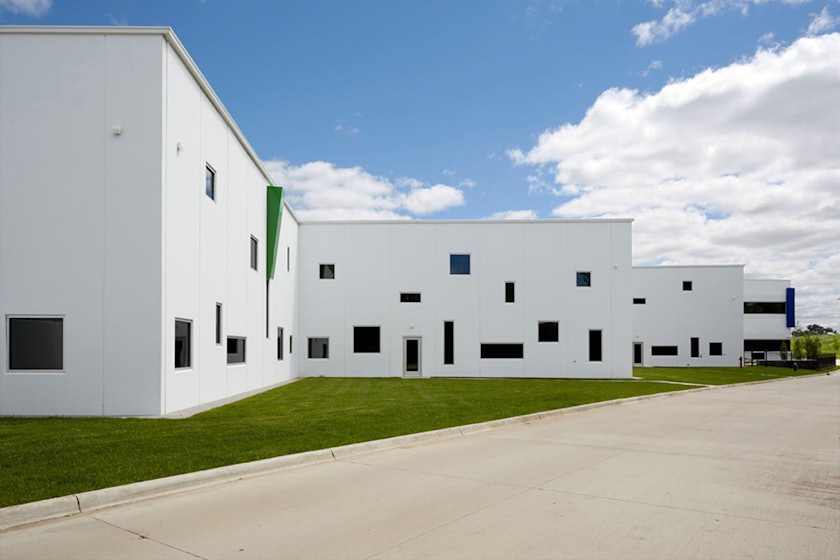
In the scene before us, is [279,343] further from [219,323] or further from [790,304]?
[790,304]

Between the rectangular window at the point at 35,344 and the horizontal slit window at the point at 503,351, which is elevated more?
the rectangular window at the point at 35,344

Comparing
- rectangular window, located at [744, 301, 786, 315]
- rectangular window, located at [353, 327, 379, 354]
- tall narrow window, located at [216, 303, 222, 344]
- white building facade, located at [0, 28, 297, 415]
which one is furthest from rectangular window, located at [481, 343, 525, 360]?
rectangular window, located at [744, 301, 786, 315]

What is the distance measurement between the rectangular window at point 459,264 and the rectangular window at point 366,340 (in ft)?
17.3

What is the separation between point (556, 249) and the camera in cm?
3578

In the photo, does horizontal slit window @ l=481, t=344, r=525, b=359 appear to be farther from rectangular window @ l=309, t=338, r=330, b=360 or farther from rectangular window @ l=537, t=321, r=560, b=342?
rectangular window @ l=309, t=338, r=330, b=360

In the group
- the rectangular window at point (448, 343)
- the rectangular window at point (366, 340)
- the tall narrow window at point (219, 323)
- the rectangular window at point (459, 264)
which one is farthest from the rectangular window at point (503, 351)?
the tall narrow window at point (219, 323)

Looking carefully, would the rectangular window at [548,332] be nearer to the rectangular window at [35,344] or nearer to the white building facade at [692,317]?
the white building facade at [692,317]

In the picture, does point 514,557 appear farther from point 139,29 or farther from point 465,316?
point 465,316

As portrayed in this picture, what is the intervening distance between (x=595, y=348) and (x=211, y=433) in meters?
27.2

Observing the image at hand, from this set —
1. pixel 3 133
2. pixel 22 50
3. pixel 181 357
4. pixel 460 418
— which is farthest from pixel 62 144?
pixel 460 418

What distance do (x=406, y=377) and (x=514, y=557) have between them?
2951cm

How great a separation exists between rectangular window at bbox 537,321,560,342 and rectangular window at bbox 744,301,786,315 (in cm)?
3697

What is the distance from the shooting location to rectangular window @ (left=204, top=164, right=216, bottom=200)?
1893cm

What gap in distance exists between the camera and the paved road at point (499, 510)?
18.6 feet
